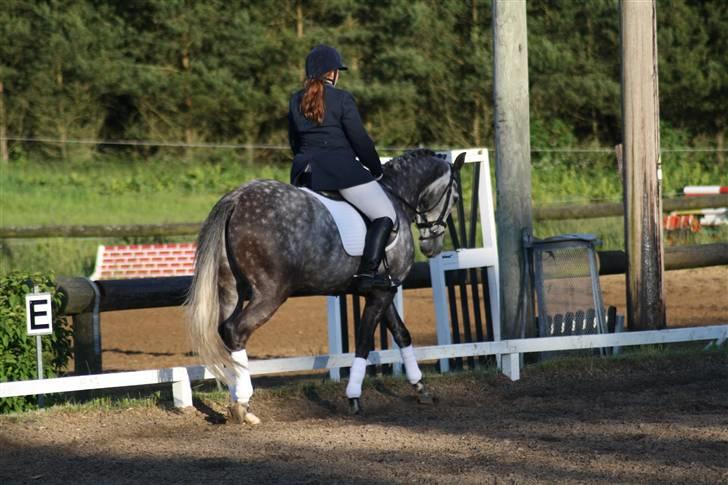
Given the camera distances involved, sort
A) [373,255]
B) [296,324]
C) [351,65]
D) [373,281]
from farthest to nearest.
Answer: [351,65], [296,324], [373,281], [373,255]

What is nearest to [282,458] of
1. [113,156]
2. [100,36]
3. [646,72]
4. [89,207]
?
[646,72]

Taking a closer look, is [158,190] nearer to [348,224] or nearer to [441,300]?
[441,300]

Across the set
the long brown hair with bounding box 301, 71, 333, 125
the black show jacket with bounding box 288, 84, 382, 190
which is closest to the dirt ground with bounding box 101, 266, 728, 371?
the black show jacket with bounding box 288, 84, 382, 190

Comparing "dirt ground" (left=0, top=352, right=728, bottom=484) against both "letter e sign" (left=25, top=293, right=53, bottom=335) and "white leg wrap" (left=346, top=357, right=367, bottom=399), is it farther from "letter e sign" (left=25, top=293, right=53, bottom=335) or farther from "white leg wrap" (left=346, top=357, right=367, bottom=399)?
"letter e sign" (left=25, top=293, right=53, bottom=335)

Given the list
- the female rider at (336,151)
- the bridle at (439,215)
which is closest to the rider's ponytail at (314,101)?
the female rider at (336,151)

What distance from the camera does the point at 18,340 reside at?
7254 millimetres

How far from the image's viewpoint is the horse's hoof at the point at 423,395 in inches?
289

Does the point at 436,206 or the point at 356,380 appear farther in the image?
the point at 436,206

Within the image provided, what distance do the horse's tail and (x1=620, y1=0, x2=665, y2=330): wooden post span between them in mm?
3563

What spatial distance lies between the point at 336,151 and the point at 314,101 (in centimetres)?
33

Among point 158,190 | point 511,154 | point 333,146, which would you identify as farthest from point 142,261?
point 333,146

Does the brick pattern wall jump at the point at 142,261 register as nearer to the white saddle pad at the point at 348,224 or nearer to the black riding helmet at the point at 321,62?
the white saddle pad at the point at 348,224

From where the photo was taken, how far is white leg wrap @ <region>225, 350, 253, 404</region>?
6633 millimetres

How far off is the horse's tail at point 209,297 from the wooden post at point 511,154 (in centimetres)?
269
